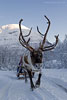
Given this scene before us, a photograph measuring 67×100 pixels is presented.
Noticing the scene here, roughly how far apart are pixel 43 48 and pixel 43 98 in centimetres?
333

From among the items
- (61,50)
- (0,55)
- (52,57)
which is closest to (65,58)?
(61,50)

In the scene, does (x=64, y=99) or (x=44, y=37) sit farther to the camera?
(x=44, y=37)

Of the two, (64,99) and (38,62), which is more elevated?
(38,62)

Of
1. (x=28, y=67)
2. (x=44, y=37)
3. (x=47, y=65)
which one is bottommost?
(x=47, y=65)

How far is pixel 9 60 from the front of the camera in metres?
83.8

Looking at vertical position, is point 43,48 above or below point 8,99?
above

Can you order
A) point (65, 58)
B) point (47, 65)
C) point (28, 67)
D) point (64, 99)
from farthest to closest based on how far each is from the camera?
1. point (47, 65)
2. point (65, 58)
3. point (28, 67)
4. point (64, 99)

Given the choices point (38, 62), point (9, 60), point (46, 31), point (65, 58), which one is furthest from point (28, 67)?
point (9, 60)

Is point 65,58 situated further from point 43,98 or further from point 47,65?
point 43,98

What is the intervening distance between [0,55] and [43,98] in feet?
242

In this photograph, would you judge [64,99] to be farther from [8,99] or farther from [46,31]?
[46,31]

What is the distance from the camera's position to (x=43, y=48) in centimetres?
1101

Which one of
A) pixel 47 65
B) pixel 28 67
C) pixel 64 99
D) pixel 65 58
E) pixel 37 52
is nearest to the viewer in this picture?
pixel 64 99

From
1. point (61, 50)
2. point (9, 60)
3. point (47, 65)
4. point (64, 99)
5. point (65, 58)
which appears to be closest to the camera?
point (64, 99)
